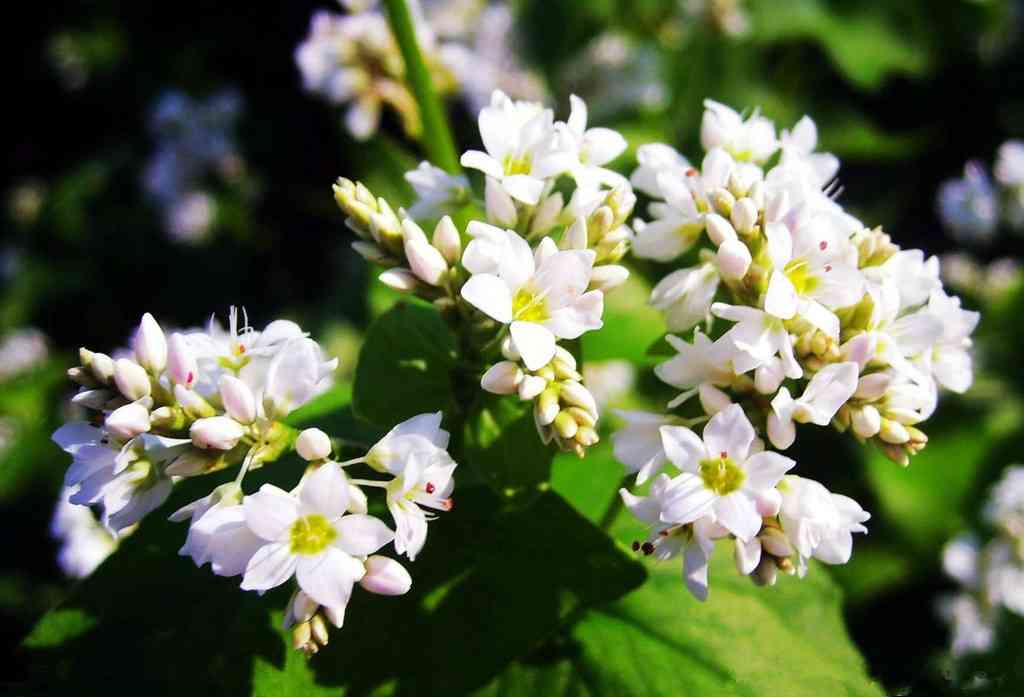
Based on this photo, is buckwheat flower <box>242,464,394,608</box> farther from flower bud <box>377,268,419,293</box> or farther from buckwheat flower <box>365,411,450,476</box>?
flower bud <box>377,268,419,293</box>

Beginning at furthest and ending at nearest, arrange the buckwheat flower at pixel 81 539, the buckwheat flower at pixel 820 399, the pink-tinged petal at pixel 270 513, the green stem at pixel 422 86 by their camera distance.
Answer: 1. the buckwheat flower at pixel 81 539
2. the green stem at pixel 422 86
3. the buckwheat flower at pixel 820 399
4. the pink-tinged petal at pixel 270 513

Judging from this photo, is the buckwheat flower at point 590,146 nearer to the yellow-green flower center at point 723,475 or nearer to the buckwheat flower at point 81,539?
the yellow-green flower center at point 723,475

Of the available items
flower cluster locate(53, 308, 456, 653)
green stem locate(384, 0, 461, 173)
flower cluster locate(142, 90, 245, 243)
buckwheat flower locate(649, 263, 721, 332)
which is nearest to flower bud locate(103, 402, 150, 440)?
flower cluster locate(53, 308, 456, 653)

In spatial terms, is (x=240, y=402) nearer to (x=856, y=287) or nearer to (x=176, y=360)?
(x=176, y=360)

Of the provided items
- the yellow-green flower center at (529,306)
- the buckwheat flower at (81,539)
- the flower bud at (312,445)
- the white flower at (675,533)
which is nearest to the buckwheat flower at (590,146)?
the yellow-green flower center at (529,306)

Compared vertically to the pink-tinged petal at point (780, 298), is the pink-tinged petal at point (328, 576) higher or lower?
lower

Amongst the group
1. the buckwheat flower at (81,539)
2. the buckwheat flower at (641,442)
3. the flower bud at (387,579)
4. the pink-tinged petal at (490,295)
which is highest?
the pink-tinged petal at (490,295)

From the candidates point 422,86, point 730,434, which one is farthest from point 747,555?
point 422,86
